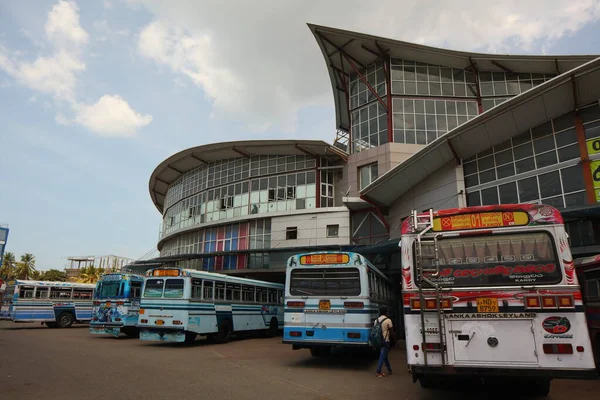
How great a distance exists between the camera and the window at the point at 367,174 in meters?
31.6

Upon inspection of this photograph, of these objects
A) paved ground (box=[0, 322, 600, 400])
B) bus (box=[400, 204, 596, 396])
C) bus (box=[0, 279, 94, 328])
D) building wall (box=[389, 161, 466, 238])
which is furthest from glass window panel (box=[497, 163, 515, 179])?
bus (box=[0, 279, 94, 328])

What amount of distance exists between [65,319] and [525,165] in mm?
27902

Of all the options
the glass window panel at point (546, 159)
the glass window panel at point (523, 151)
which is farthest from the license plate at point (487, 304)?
the glass window panel at point (523, 151)

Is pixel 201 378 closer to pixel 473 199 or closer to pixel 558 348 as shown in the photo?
pixel 558 348

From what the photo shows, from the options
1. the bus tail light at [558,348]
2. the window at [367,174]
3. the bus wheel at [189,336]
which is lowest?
the bus wheel at [189,336]

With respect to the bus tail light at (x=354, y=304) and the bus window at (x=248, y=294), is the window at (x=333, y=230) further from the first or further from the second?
the bus tail light at (x=354, y=304)

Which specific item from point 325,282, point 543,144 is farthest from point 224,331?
point 543,144

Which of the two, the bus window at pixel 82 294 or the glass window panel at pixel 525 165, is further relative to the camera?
the bus window at pixel 82 294

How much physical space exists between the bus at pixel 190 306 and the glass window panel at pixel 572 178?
14.9 meters

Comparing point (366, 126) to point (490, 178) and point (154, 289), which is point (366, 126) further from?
point (154, 289)

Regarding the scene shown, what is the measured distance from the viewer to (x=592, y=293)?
1005 centimetres

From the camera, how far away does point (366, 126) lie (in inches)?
1339

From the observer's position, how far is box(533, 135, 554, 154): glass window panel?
17.9m

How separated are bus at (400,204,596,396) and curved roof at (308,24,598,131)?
2845 cm
